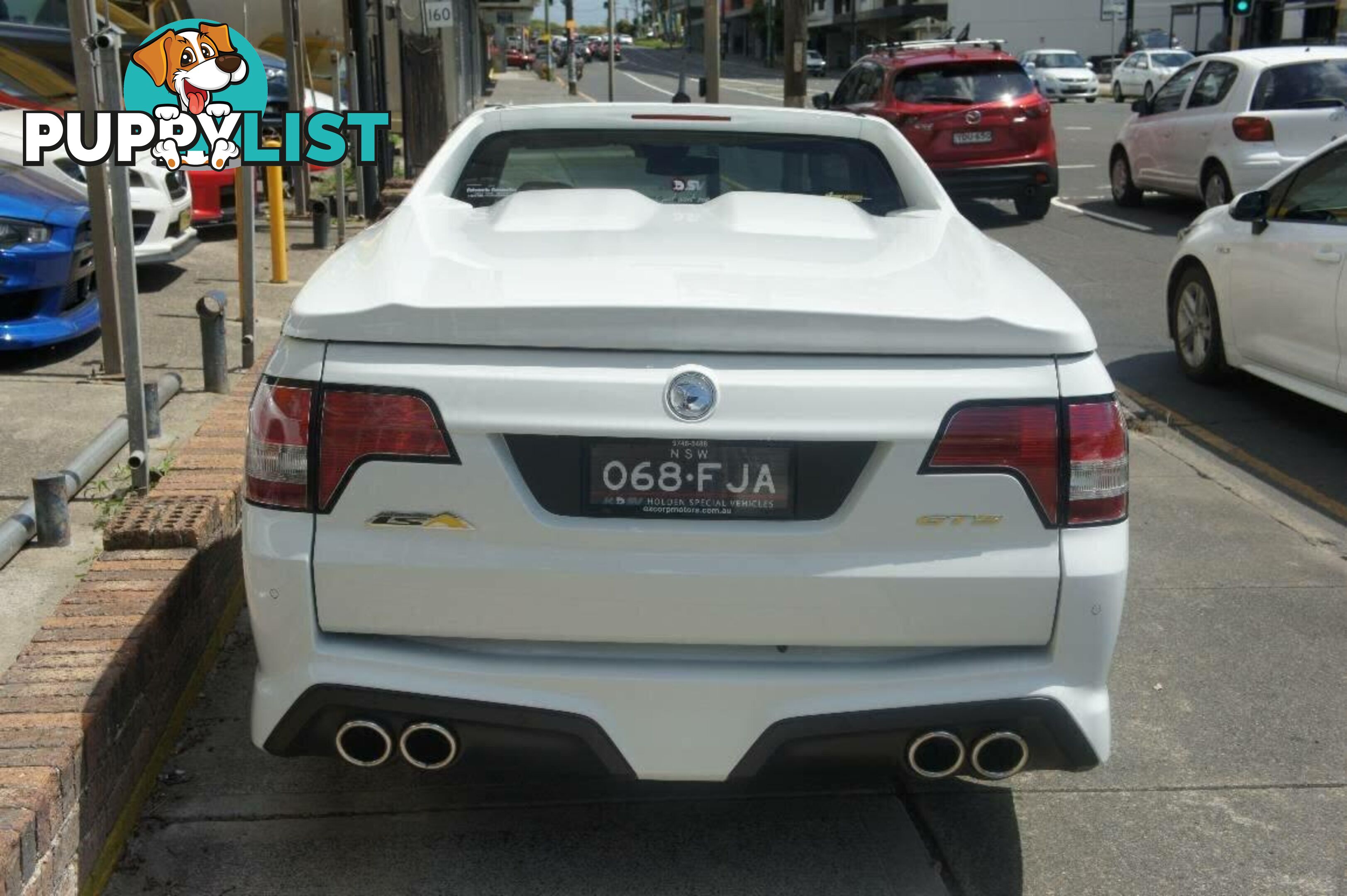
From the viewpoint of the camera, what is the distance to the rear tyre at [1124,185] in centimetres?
1736

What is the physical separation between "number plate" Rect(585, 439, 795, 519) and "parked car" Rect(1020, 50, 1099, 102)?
146 ft

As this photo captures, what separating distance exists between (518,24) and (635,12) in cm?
10801

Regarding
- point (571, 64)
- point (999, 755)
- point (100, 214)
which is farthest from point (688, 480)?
point (571, 64)

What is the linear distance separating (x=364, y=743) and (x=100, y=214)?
472cm

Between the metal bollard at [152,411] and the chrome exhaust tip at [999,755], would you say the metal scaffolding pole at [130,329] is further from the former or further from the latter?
the chrome exhaust tip at [999,755]

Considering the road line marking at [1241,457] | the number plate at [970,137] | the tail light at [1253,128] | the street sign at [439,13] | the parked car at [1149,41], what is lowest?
the road line marking at [1241,457]

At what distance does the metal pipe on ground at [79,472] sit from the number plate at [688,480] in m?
2.72

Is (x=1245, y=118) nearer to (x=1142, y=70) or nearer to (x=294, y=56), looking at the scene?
(x=294, y=56)

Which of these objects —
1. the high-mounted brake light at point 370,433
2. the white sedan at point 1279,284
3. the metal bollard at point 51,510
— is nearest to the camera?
the high-mounted brake light at point 370,433

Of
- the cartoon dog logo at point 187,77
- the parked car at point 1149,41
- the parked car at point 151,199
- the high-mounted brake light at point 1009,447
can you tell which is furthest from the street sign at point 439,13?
the parked car at point 1149,41

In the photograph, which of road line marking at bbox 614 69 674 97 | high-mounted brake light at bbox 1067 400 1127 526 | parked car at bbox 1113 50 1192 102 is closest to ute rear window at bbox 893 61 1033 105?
high-mounted brake light at bbox 1067 400 1127 526

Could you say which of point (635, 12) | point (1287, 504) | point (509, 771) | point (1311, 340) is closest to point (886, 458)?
point (509, 771)

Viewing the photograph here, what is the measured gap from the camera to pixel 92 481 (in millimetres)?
5836

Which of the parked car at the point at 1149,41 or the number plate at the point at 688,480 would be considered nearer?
the number plate at the point at 688,480
